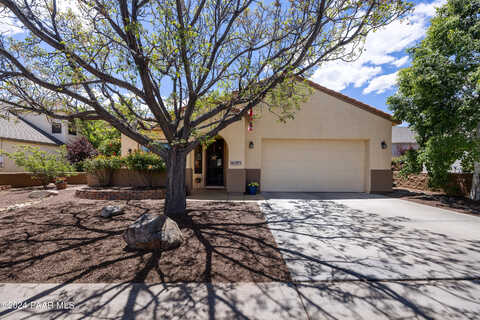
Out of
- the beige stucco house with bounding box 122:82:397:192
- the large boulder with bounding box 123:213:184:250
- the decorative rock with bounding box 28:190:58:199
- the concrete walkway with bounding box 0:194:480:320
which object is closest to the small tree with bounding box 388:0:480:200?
the beige stucco house with bounding box 122:82:397:192

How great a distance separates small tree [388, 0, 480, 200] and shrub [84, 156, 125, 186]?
1232 cm

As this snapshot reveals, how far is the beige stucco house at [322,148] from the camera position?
9.63 m

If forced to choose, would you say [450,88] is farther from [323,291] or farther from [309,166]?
[323,291]

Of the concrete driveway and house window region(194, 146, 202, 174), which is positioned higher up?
house window region(194, 146, 202, 174)

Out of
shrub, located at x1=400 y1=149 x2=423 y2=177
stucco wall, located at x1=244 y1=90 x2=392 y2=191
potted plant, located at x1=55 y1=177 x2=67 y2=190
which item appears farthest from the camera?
potted plant, located at x1=55 y1=177 x2=67 y2=190

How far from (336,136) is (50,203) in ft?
38.2

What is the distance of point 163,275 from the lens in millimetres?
2809

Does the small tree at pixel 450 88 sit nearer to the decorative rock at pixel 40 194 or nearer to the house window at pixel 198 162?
the house window at pixel 198 162

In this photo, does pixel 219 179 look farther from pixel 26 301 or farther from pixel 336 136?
pixel 26 301

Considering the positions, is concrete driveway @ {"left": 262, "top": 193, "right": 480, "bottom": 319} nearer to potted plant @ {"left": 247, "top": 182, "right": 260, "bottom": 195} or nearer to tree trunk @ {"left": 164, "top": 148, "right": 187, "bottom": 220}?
tree trunk @ {"left": 164, "top": 148, "right": 187, "bottom": 220}

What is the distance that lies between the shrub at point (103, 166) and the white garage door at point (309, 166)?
644cm

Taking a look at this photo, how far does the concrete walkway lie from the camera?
2.18 m

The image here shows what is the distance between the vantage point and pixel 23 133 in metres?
15.0

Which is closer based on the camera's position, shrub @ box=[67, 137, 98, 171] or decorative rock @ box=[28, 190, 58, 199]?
decorative rock @ box=[28, 190, 58, 199]
